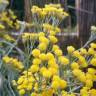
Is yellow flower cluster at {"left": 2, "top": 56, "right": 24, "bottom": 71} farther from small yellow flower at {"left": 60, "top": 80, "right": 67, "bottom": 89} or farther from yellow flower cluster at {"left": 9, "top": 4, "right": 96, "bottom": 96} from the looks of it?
small yellow flower at {"left": 60, "top": 80, "right": 67, "bottom": 89}

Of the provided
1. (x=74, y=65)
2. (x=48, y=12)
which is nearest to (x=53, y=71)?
(x=74, y=65)

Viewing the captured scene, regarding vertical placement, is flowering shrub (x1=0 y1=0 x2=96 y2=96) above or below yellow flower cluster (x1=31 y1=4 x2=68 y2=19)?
below

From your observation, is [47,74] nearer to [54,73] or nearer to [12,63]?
[54,73]

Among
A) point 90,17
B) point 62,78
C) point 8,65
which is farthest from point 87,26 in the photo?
point 62,78

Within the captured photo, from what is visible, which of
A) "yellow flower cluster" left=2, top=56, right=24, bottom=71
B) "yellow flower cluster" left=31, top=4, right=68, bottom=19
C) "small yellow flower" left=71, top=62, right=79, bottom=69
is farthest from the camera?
"yellow flower cluster" left=2, top=56, right=24, bottom=71

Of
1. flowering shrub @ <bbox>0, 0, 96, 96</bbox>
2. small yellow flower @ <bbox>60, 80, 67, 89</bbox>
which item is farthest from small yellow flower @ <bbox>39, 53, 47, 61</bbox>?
small yellow flower @ <bbox>60, 80, 67, 89</bbox>

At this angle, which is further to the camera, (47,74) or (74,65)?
(74,65)

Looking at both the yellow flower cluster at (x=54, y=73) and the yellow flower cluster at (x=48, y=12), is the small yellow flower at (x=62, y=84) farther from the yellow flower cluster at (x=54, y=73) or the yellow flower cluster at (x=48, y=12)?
the yellow flower cluster at (x=48, y=12)

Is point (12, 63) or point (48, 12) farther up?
point (48, 12)

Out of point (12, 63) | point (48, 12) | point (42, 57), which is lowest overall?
point (12, 63)

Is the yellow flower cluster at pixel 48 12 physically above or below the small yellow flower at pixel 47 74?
above

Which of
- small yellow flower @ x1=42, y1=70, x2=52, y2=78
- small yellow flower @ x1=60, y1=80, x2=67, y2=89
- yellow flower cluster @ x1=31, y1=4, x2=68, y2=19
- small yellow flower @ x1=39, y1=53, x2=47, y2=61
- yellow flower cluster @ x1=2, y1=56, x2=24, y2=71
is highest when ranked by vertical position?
yellow flower cluster @ x1=31, y1=4, x2=68, y2=19

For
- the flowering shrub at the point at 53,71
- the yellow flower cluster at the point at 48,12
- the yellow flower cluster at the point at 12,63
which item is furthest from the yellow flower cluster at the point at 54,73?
the yellow flower cluster at the point at 12,63

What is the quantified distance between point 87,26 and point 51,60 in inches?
60.8
